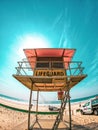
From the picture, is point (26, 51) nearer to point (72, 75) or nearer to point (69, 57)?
point (69, 57)

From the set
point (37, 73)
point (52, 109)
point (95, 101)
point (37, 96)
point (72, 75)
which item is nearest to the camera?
point (72, 75)

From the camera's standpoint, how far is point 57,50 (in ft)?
40.0

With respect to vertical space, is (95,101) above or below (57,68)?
below

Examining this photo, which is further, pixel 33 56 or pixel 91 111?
pixel 91 111

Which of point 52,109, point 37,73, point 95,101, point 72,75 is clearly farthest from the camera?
point 52,109

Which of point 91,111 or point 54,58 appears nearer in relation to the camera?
point 54,58

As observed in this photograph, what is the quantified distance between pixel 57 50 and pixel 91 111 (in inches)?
667

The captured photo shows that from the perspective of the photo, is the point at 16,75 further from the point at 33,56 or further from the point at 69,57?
the point at 69,57

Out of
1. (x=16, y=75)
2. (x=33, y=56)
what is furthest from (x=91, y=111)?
(x=16, y=75)

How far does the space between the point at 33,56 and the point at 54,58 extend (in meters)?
1.85

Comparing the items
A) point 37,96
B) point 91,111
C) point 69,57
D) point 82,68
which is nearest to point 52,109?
point 91,111

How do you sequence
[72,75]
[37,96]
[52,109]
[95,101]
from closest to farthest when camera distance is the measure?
[72,75] < [37,96] < [95,101] < [52,109]

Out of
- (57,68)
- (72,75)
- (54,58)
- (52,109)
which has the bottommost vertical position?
(52,109)

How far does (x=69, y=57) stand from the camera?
43.2 ft
